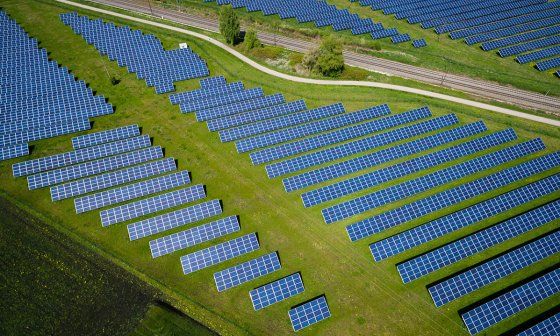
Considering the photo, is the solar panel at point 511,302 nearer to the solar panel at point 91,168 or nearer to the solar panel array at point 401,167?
the solar panel array at point 401,167

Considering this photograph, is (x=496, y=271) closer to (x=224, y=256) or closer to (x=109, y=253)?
(x=224, y=256)

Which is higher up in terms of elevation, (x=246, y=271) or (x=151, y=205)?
(x=151, y=205)

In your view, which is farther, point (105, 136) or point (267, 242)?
point (105, 136)

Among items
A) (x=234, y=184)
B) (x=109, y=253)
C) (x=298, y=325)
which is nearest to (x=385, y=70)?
(x=234, y=184)

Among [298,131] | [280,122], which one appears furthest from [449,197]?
[280,122]

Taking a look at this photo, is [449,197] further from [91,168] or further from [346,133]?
[91,168]

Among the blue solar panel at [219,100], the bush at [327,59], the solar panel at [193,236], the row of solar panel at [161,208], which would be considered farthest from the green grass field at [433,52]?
the solar panel at [193,236]

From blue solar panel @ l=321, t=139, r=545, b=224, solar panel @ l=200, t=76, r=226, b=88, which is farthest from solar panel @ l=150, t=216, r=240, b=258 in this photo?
solar panel @ l=200, t=76, r=226, b=88
